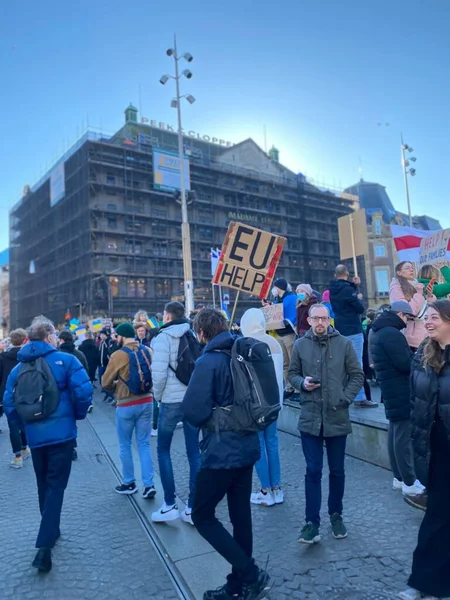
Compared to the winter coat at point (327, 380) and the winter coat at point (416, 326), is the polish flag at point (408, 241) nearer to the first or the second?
the winter coat at point (416, 326)

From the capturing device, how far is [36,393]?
3.50 meters

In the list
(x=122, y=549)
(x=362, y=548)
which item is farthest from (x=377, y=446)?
(x=122, y=549)

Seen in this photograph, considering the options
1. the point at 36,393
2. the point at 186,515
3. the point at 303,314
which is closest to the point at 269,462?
the point at 186,515

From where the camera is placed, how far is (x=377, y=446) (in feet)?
17.0

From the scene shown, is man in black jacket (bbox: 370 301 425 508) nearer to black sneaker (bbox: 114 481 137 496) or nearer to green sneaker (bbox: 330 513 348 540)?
green sneaker (bbox: 330 513 348 540)

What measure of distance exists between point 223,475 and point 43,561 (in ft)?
5.52

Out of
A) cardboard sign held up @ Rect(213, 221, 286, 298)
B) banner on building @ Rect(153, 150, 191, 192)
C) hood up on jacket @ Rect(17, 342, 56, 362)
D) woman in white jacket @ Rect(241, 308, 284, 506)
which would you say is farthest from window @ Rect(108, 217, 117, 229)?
hood up on jacket @ Rect(17, 342, 56, 362)

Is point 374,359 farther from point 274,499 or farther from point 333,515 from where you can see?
point 274,499

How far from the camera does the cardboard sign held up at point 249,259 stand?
6.97 m

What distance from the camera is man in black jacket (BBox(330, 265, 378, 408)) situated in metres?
6.22

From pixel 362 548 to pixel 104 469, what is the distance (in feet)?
11.8

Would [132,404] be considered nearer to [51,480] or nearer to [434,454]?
[51,480]

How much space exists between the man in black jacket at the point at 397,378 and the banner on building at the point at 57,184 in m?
41.1

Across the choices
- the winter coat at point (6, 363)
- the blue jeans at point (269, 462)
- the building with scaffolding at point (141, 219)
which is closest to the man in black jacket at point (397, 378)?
the blue jeans at point (269, 462)
